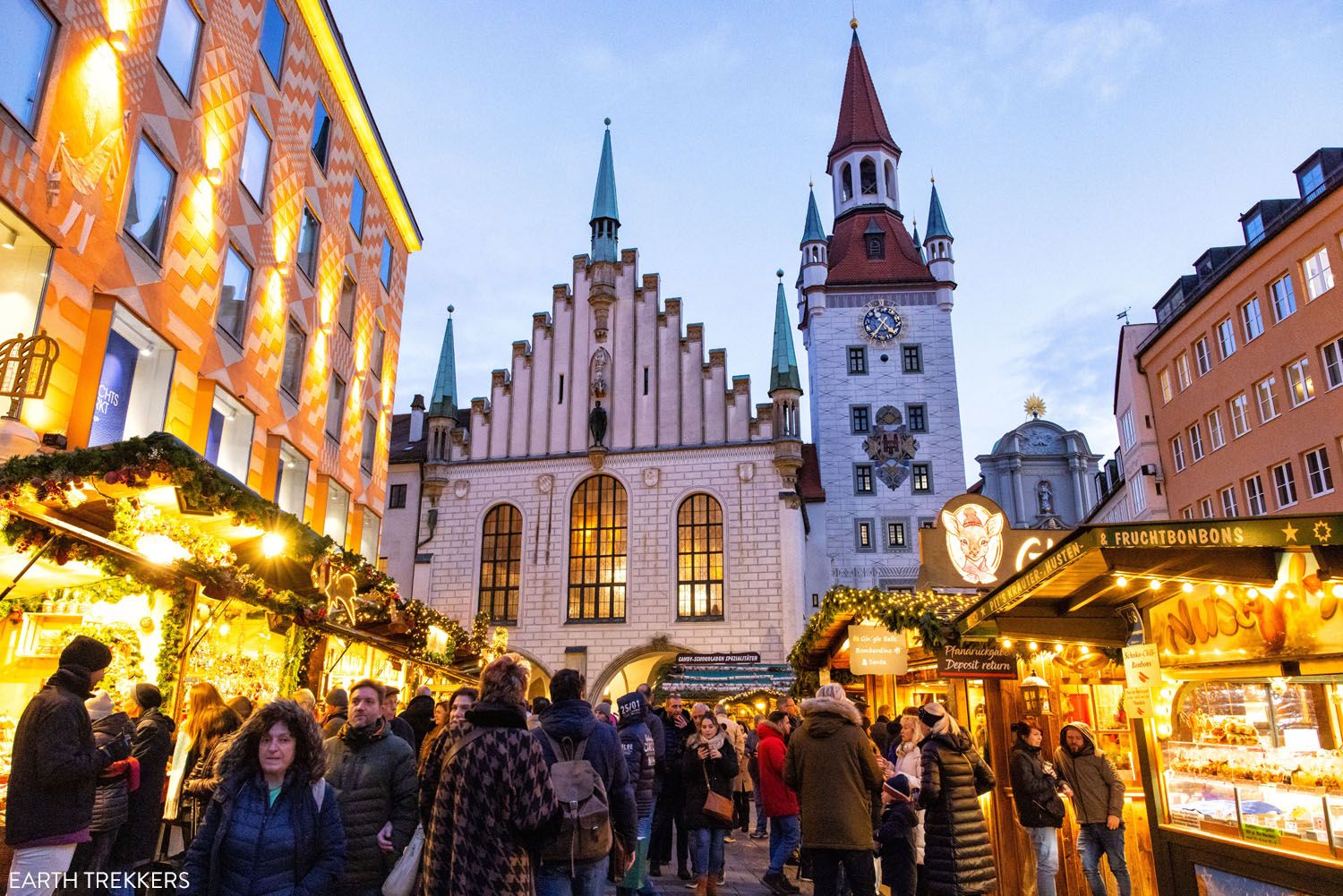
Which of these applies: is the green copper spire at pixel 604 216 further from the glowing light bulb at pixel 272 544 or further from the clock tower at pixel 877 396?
the glowing light bulb at pixel 272 544

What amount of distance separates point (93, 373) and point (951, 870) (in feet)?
32.2

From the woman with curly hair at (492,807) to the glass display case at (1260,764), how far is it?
4969mm

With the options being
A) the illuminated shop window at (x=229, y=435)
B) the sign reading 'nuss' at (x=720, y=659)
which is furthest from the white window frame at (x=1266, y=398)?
the illuminated shop window at (x=229, y=435)

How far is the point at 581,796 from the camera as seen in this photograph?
13.4 ft

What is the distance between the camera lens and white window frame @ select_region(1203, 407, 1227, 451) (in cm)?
2458

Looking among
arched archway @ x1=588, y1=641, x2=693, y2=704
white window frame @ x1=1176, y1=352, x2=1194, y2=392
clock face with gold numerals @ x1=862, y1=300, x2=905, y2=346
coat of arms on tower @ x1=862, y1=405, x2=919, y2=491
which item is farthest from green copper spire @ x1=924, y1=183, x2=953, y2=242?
arched archway @ x1=588, y1=641, x2=693, y2=704

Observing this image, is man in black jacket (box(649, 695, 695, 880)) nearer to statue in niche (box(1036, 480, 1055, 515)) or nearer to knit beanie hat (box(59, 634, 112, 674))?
knit beanie hat (box(59, 634, 112, 674))

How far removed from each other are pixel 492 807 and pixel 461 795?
133 millimetres

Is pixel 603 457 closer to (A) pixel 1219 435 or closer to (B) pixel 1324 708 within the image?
(A) pixel 1219 435

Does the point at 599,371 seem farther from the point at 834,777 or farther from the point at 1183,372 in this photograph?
the point at 834,777

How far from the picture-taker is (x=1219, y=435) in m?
24.8

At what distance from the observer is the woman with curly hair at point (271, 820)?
135 inches

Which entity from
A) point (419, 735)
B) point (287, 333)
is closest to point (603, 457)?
point (287, 333)

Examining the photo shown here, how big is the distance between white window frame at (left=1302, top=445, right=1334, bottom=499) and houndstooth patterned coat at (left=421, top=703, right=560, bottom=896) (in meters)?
22.5
